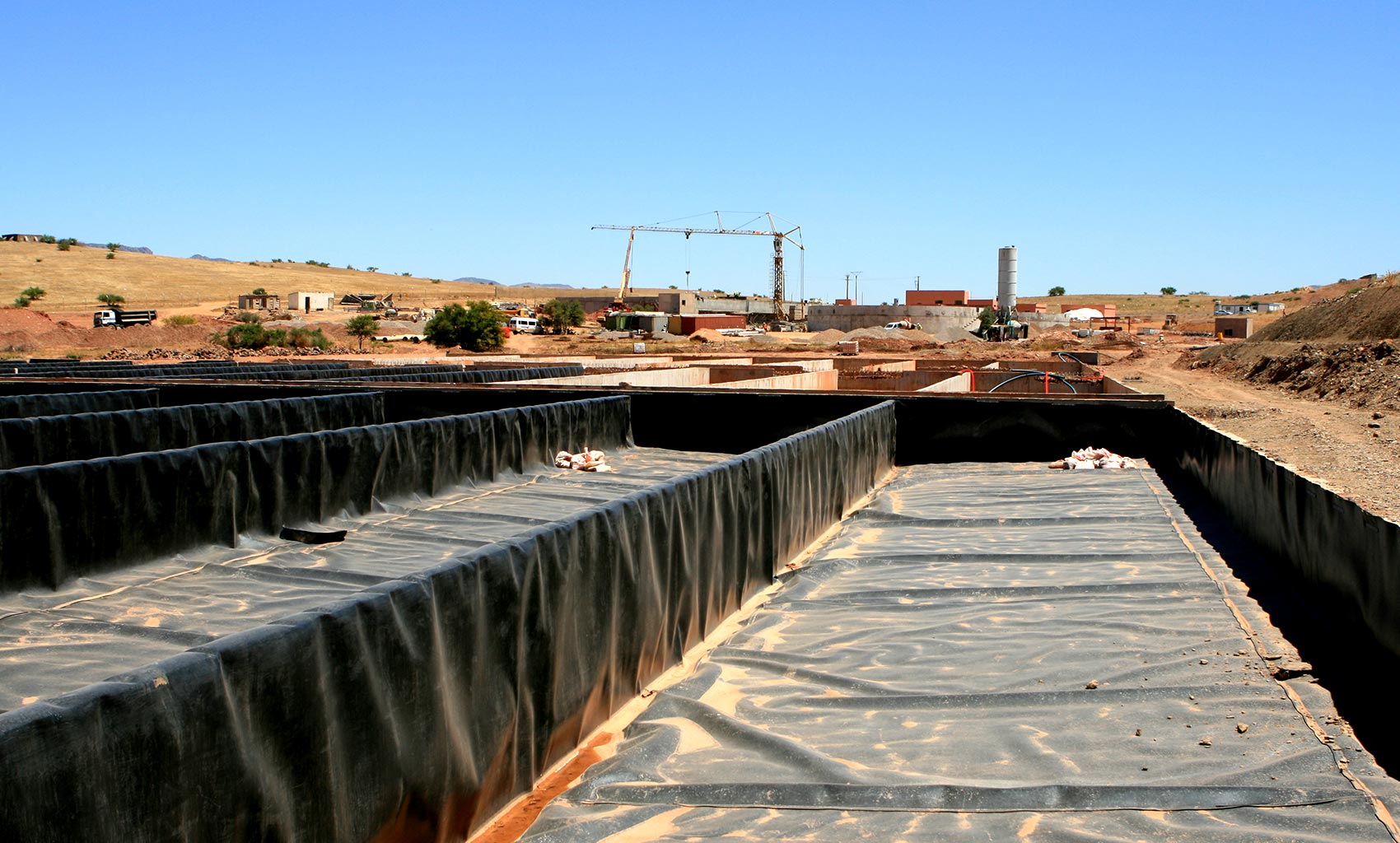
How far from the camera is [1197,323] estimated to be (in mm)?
103875

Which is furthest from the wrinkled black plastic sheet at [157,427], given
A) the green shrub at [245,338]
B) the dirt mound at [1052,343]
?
the dirt mound at [1052,343]

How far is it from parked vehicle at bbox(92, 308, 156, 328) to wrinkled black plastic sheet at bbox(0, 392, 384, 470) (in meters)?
50.3

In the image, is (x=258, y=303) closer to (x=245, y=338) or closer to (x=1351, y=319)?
(x=245, y=338)

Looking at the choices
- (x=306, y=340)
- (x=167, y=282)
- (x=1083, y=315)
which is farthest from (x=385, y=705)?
(x=167, y=282)

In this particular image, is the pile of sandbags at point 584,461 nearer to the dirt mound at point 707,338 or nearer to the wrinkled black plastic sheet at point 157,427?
the wrinkled black plastic sheet at point 157,427

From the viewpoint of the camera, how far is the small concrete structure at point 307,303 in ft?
301

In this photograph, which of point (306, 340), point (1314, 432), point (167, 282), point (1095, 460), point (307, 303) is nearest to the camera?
point (1095, 460)

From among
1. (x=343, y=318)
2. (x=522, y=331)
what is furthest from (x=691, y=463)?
(x=343, y=318)

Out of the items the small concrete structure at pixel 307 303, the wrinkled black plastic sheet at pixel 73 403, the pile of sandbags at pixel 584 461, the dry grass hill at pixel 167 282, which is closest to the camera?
the pile of sandbags at pixel 584 461

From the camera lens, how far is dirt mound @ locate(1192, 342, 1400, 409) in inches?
922

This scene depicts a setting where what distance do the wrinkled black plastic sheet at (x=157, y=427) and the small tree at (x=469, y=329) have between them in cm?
4024

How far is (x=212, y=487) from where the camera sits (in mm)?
10094

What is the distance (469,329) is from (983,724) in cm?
5387

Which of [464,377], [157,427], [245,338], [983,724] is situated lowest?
[983,724]
